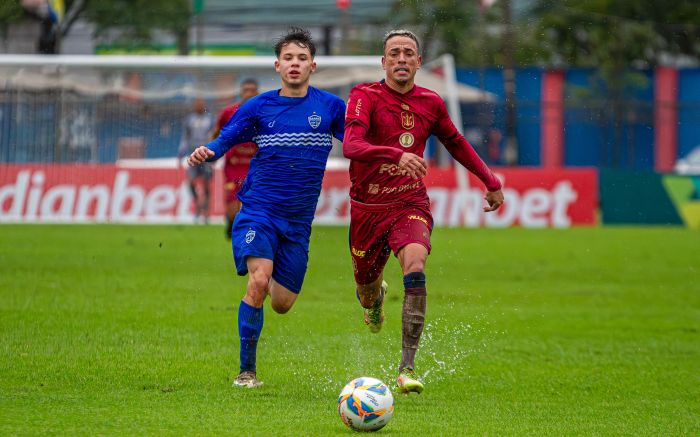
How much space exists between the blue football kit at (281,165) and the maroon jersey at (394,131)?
0.29 meters

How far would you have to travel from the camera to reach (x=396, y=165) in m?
8.05

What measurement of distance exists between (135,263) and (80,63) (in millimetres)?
9876

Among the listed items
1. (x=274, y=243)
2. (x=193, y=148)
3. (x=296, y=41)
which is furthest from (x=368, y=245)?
(x=193, y=148)

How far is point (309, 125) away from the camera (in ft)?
27.5

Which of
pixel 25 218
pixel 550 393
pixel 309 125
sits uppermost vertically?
pixel 309 125

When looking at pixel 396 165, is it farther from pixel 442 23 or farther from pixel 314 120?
pixel 442 23

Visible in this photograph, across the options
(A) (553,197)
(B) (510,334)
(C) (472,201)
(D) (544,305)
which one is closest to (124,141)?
(C) (472,201)

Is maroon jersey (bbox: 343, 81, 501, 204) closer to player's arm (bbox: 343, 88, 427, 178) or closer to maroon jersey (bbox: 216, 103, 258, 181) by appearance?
player's arm (bbox: 343, 88, 427, 178)

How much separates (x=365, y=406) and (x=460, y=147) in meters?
2.62

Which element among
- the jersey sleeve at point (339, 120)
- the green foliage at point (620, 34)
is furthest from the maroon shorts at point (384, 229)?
the green foliage at point (620, 34)

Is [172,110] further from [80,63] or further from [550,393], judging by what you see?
[550,393]

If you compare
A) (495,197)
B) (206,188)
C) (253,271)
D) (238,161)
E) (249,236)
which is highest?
(495,197)

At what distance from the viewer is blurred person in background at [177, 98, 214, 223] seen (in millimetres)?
21734

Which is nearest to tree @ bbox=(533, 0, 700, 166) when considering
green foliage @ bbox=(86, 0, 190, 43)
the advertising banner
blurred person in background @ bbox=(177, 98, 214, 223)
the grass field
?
the advertising banner
